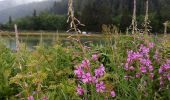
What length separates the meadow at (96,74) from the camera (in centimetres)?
385

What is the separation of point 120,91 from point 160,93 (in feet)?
1.32

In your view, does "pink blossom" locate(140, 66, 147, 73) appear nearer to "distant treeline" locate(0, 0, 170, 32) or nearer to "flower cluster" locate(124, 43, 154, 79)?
"flower cluster" locate(124, 43, 154, 79)

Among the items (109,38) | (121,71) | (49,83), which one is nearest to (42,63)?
(49,83)

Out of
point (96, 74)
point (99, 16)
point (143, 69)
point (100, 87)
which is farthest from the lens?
point (99, 16)

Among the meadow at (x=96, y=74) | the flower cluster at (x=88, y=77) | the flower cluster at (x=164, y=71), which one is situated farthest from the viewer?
the flower cluster at (x=164, y=71)

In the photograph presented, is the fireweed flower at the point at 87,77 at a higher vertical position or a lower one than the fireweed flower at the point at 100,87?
higher

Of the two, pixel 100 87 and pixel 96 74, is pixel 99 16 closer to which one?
pixel 96 74

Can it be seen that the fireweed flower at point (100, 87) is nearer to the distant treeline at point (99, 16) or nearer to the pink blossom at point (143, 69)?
the pink blossom at point (143, 69)

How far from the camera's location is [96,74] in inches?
151

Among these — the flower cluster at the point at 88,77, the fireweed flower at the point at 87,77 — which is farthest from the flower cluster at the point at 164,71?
the fireweed flower at the point at 87,77

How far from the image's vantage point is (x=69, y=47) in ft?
19.4

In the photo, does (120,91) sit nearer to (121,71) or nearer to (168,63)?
(121,71)

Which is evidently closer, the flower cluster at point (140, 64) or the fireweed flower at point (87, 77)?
the fireweed flower at point (87, 77)

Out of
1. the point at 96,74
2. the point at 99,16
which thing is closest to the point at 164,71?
the point at 96,74
